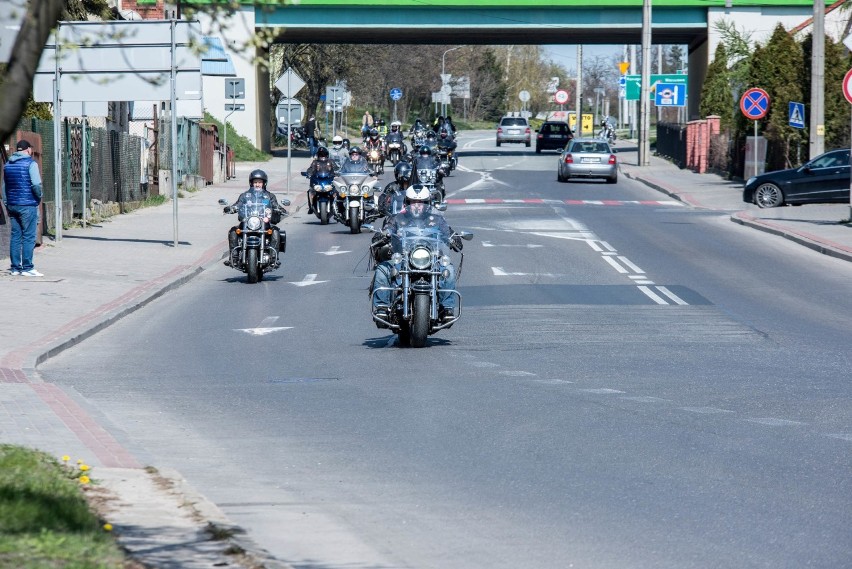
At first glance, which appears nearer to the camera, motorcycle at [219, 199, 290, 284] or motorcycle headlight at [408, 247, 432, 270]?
motorcycle headlight at [408, 247, 432, 270]

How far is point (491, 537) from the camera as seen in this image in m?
6.71

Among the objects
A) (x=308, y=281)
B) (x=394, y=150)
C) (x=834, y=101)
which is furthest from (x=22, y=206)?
(x=394, y=150)

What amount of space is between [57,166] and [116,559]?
66.3 feet

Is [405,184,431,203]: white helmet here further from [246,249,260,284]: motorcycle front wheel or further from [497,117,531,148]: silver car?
[497,117,531,148]: silver car

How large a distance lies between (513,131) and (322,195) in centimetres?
5109

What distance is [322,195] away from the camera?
31609mm

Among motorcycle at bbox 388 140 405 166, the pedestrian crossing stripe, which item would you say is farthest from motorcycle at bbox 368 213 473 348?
motorcycle at bbox 388 140 405 166

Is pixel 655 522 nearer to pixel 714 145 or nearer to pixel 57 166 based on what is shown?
pixel 57 166

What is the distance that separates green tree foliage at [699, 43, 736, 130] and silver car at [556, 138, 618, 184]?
27.2ft

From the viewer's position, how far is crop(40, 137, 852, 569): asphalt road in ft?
22.2

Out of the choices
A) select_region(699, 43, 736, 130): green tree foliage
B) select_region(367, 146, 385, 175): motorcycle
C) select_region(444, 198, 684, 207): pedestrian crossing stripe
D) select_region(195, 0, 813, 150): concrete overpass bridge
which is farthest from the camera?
select_region(195, 0, 813, 150): concrete overpass bridge

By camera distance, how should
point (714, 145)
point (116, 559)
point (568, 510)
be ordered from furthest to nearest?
point (714, 145), point (568, 510), point (116, 559)

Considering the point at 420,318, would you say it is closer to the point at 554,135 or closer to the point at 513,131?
the point at 554,135

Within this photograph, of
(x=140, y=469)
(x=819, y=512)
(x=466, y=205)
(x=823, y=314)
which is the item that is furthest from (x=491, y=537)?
(x=466, y=205)
